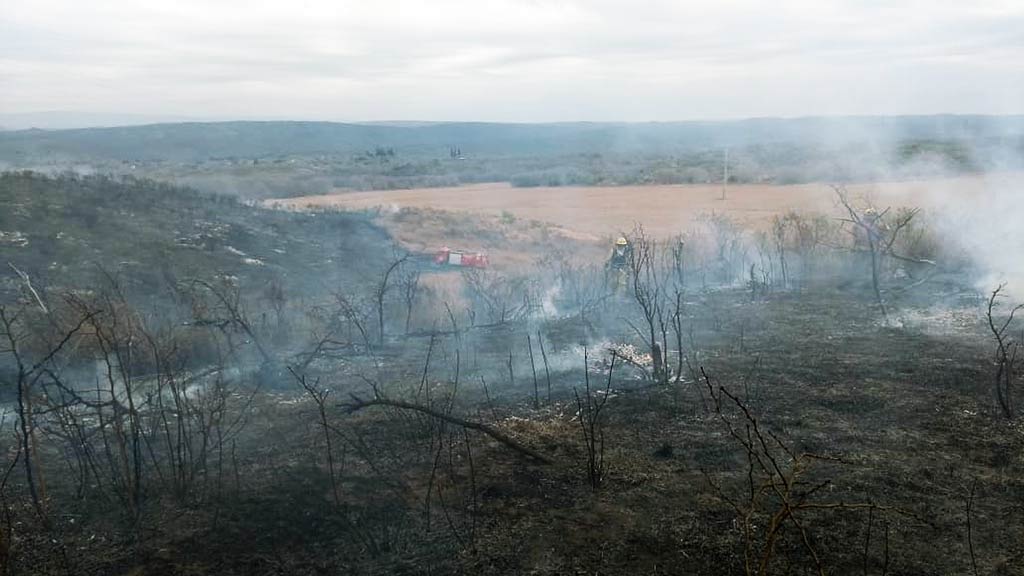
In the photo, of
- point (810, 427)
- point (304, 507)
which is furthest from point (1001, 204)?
point (304, 507)

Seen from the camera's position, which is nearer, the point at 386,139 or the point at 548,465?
the point at 548,465

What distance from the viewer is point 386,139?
399ft

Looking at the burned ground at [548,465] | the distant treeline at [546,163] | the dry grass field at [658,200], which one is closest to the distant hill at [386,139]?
the distant treeline at [546,163]

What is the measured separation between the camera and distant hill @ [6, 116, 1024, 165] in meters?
70.3

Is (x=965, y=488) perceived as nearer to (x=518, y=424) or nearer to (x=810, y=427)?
(x=810, y=427)

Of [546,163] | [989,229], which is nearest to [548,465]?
[989,229]

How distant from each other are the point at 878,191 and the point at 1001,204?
957 centimetres

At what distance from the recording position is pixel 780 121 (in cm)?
13812

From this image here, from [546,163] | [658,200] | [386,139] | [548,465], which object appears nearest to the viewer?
[548,465]

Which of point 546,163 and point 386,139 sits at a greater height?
point 386,139

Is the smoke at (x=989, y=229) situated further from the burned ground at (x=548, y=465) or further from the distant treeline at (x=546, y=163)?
the distant treeline at (x=546, y=163)

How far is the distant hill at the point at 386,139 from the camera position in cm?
7031

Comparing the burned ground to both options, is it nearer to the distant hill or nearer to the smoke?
the smoke

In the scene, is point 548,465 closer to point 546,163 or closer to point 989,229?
point 989,229
